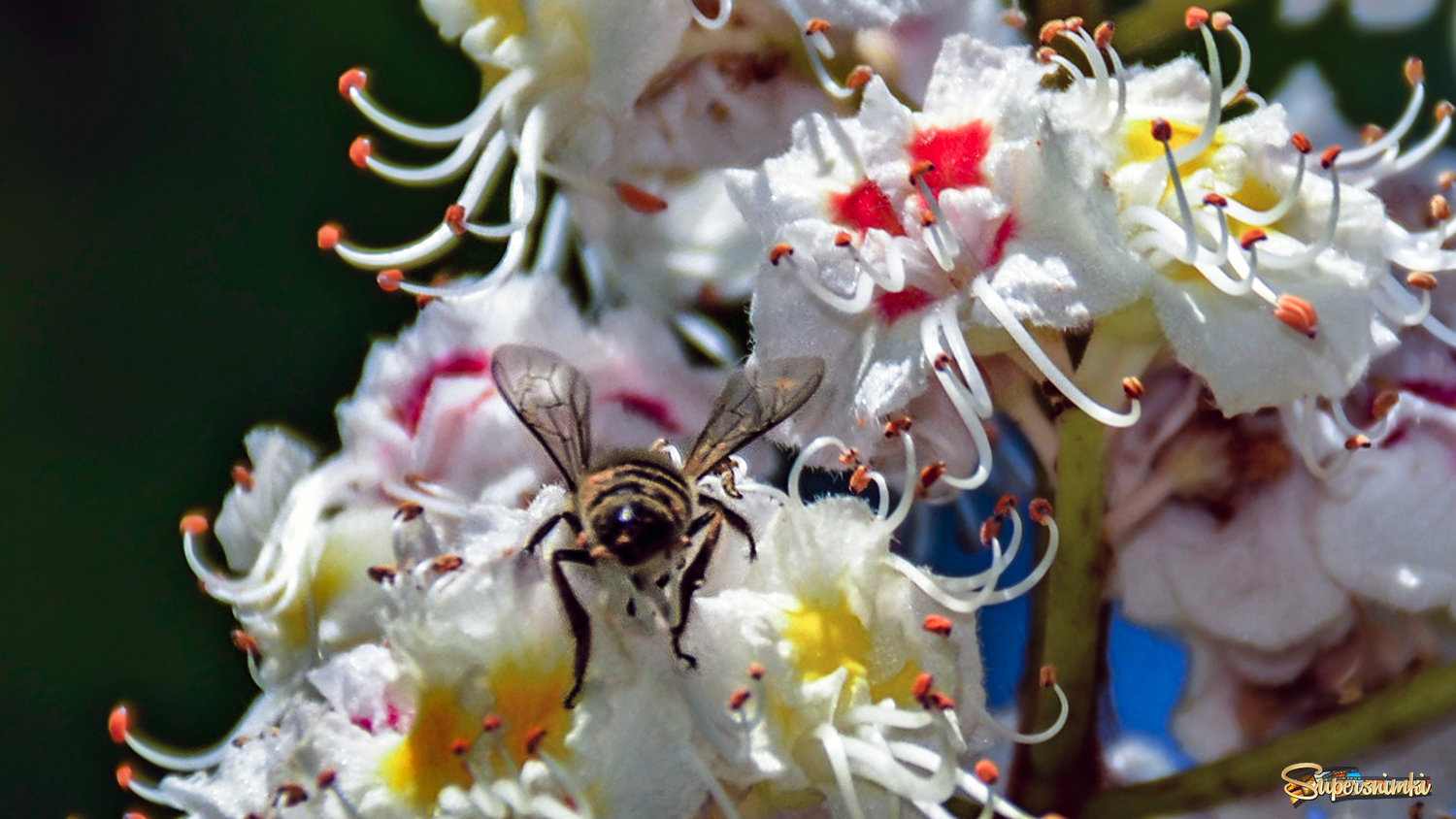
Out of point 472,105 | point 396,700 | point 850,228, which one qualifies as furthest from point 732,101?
point 396,700

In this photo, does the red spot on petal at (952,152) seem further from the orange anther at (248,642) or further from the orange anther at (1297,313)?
the orange anther at (248,642)

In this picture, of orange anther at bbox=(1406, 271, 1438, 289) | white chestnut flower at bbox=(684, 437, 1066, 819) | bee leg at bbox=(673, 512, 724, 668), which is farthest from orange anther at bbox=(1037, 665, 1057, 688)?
orange anther at bbox=(1406, 271, 1438, 289)

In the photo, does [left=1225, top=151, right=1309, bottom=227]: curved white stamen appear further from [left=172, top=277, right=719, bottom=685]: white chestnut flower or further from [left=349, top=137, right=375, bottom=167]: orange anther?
[left=349, top=137, right=375, bottom=167]: orange anther

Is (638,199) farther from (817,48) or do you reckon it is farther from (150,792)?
(150,792)

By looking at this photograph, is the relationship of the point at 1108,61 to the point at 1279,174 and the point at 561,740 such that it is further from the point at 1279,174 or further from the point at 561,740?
the point at 561,740

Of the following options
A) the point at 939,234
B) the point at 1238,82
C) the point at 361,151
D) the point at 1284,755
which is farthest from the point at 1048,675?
the point at 361,151

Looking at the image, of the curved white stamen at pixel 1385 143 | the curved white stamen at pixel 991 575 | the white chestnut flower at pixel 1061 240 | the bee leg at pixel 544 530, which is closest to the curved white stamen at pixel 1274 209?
the white chestnut flower at pixel 1061 240
